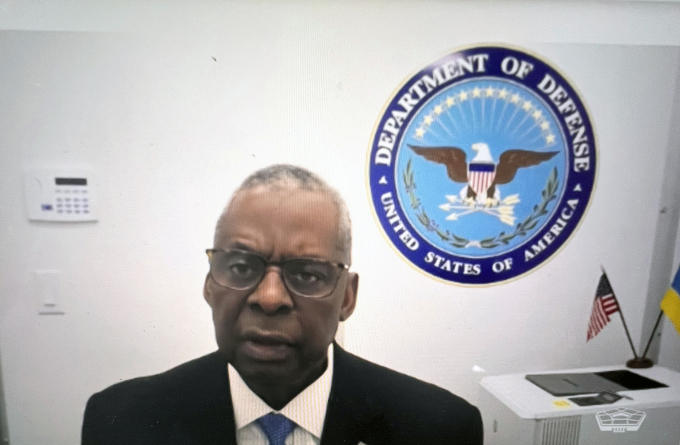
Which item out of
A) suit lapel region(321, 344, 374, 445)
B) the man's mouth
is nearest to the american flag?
suit lapel region(321, 344, 374, 445)

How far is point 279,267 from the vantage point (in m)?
0.83

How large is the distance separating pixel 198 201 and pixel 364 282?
1.54ft

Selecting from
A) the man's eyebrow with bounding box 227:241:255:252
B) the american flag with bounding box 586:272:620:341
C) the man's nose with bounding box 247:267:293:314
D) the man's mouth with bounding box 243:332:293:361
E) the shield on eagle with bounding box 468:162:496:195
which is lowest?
the man's mouth with bounding box 243:332:293:361

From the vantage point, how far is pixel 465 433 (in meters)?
0.96

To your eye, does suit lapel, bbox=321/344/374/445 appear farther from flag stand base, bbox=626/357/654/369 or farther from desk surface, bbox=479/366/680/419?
flag stand base, bbox=626/357/654/369

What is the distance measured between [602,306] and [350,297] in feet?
2.35

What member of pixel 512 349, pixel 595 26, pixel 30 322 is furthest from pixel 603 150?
pixel 30 322

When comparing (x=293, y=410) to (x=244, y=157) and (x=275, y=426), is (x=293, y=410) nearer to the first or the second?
(x=275, y=426)

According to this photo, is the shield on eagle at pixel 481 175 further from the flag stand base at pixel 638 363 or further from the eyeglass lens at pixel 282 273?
the flag stand base at pixel 638 363

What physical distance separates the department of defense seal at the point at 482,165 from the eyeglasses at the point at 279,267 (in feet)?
0.65

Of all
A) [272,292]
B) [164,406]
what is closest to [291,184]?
[272,292]

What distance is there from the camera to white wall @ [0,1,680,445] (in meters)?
0.80

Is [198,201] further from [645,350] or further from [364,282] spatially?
[645,350]

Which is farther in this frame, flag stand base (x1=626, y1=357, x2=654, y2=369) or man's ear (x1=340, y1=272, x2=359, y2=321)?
flag stand base (x1=626, y1=357, x2=654, y2=369)
